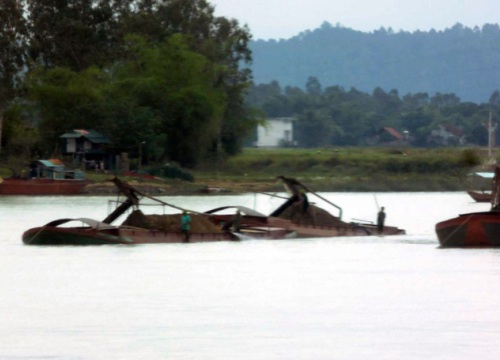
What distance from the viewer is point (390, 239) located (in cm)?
5141

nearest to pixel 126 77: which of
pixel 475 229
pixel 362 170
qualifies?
pixel 362 170

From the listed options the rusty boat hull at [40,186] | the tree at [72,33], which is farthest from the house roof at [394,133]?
the rusty boat hull at [40,186]

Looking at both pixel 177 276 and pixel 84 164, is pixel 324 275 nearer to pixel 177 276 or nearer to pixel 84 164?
pixel 177 276

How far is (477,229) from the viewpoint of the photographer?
43.8 metres

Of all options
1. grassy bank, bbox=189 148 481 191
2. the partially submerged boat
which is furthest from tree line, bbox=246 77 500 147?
the partially submerged boat

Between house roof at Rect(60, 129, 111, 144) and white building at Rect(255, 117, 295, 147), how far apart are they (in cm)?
6836

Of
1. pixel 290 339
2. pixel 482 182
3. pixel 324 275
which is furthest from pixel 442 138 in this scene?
pixel 290 339

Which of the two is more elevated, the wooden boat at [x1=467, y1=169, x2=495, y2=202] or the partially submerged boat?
the wooden boat at [x1=467, y1=169, x2=495, y2=202]

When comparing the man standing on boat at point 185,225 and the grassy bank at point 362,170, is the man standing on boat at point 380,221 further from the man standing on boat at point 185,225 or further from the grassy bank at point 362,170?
the grassy bank at point 362,170

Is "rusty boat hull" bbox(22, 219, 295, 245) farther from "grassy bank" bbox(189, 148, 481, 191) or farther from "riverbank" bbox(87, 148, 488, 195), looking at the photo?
"grassy bank" bbox(189, 148, 481, 191)

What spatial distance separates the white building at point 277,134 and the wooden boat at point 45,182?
245 ft

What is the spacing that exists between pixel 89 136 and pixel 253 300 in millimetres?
60982

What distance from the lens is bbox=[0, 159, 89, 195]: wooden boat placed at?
283ft

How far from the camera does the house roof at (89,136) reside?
92.6 meters
